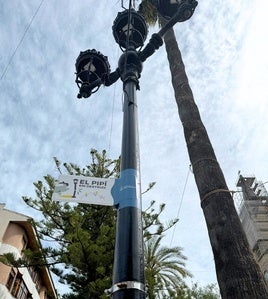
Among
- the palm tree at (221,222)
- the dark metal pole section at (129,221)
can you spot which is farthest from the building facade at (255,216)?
the dark metal pole section at (129,221)

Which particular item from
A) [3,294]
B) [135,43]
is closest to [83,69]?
[135,43]

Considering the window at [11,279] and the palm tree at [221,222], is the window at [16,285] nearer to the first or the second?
the window at [11,279]

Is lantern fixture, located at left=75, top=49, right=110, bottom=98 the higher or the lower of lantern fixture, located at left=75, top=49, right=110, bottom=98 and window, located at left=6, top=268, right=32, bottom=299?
the lower

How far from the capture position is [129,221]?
1.84 metres

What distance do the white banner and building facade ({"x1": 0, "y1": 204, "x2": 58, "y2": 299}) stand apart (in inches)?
594

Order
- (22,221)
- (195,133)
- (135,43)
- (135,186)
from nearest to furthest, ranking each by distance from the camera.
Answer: (135,186) → (135,43) → (195,133) → (22,221)

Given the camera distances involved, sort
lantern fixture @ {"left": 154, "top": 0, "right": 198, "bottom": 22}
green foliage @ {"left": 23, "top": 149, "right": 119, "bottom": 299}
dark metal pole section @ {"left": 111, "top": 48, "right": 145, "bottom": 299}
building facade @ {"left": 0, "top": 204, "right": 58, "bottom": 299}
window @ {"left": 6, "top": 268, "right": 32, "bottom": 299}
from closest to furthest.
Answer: dark metal pole section @ {"left": 111, "top": 48, "right": 145, "bottom": 299}, lantern fixture @ {"left": 154, "top": 0, "right": 198, "bottom": 22}, green foliage @ {"left": 23, "top": 149, "right": 119, "bottom": 299}, building facade @ {"left": 0, "top": 204, "right": 58, "bottom": 299}, window @ {"left": 6, "top": 268, "right": 32, "bottom": 299}

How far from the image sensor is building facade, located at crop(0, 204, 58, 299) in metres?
16.8

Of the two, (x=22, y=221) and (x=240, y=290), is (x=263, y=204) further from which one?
(x=240, y=290)

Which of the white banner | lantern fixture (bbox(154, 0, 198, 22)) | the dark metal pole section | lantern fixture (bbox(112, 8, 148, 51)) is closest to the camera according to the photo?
the dark metal pole section

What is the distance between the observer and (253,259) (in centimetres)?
272

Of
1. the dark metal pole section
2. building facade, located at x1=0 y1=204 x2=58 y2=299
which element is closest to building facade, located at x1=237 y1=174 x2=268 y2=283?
building facade, located at x1=0 y1=204 x2=58 y2=299

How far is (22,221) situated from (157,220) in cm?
1052

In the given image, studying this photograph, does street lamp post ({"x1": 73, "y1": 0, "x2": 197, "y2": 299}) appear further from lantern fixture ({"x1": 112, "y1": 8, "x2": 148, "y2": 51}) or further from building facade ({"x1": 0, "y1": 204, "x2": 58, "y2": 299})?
building facade ({"x1": 0, "y1": 204, "x2": 58, "y2": 299})
